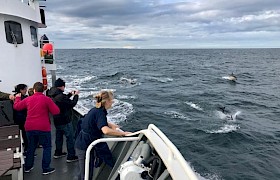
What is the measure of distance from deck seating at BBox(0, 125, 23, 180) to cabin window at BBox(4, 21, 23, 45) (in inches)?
133

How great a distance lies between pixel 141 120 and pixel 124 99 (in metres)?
7.50

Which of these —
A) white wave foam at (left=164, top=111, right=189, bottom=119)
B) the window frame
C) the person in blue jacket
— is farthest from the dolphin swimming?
the person in blue jacket

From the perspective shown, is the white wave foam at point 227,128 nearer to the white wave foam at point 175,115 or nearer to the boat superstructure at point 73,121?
the white wave foam at point 175,115

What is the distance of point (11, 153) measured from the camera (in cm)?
481

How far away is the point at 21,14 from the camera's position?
8531 mm

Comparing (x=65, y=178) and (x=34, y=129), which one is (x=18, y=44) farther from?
(x=65, y=178)

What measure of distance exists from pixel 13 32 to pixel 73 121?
3180mm

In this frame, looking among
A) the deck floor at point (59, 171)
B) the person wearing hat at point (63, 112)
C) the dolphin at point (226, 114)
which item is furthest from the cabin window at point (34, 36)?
the dolphin at point (226, 114)

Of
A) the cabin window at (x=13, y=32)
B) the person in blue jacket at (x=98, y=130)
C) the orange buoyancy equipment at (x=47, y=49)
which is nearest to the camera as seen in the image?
the person in blue jacket at (x=98, y=130)

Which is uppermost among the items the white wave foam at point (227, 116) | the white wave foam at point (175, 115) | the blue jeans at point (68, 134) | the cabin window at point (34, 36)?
the cabin window at point (34, 36)

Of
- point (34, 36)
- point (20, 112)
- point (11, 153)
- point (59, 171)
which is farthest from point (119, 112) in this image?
point (11, 153)

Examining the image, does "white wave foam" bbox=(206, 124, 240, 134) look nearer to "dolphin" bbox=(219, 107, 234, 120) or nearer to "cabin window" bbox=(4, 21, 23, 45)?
"dolphin" bbox=(219, 107, 234, 120)

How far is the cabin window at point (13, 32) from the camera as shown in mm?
8305

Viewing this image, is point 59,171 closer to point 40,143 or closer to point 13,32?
point 40,143
